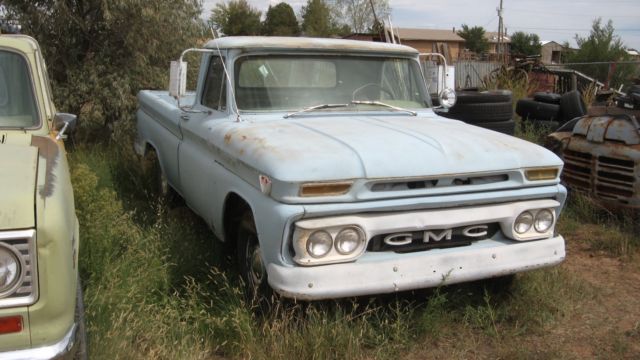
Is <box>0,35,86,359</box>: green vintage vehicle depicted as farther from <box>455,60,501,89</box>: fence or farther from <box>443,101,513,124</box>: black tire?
<box>455,60,501,89</box>: fence

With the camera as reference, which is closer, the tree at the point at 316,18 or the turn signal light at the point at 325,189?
the turn signal light at the point at 325,189

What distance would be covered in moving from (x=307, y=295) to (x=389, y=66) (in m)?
2.31

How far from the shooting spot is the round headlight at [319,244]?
2.99 m

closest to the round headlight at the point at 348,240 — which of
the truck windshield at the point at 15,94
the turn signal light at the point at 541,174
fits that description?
the turn signal light at the point at 541,174

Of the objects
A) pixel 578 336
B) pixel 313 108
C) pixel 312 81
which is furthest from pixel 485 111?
pixel 578 336

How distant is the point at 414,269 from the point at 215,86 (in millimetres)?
2243

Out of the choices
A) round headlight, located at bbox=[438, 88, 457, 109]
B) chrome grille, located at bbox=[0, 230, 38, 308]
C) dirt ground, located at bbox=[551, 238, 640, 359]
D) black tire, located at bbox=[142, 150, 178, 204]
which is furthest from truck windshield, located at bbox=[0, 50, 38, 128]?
dirt ground, located at bbox=[551, 238, 640, 359]

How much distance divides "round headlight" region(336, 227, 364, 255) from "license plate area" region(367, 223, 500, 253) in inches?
6.7

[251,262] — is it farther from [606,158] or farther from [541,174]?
[606,158]

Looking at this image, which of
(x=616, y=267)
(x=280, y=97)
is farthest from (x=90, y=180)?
(x=616, y=267)

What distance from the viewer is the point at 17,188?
6.96 feet

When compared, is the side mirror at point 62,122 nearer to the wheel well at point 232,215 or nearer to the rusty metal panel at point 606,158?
the wheel well at point 232,215

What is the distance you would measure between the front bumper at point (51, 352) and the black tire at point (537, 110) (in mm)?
7695

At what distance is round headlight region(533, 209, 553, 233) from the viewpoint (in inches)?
139
